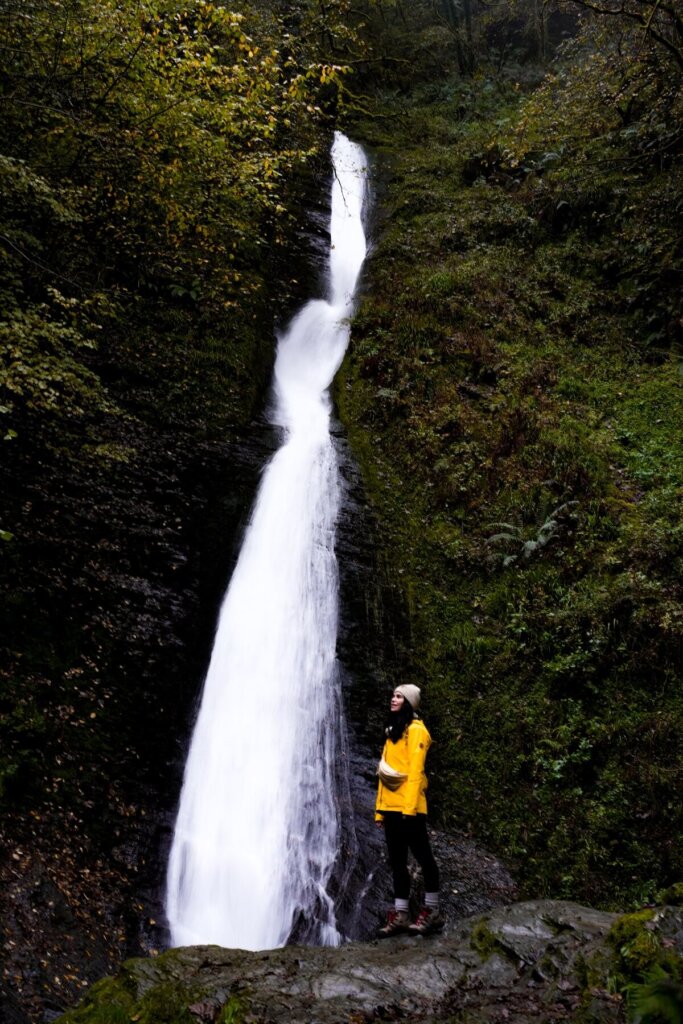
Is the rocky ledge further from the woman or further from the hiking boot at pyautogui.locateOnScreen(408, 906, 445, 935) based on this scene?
the woman

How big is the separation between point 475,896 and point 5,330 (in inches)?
282

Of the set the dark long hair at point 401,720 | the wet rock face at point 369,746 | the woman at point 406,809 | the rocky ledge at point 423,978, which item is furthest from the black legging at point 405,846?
the wet rock face at point 369,746

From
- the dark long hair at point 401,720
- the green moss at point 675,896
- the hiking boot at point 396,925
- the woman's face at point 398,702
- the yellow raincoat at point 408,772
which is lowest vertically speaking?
the hiking boot at point 396,925

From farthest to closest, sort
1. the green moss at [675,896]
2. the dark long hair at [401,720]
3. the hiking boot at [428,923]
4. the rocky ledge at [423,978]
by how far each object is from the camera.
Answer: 1. the dark long hair at [401,720]
2. the hiking boot at [428,923]
3. the green moss at [675,896]
4. the rocky ledge at [423,978]

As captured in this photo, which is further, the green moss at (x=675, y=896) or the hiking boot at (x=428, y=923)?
the hiking boot at (x=428, y=923)

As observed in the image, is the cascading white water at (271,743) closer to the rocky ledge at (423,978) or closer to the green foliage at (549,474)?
the green foliage at (549,474)

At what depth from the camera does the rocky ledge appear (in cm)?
339

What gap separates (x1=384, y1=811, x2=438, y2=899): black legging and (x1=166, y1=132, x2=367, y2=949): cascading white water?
5.57 feet

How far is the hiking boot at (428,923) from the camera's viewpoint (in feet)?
15.4

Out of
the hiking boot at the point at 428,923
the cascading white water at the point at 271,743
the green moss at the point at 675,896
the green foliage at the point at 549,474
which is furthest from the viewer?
the green foliage at the point at 549,474

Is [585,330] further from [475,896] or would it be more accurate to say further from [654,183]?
[475,896]

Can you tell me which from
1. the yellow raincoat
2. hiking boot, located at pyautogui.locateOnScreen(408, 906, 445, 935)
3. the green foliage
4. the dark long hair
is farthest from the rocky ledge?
the green foliage

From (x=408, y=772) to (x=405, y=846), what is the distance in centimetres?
65

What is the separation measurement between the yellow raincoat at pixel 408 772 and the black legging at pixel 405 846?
0.08 m
